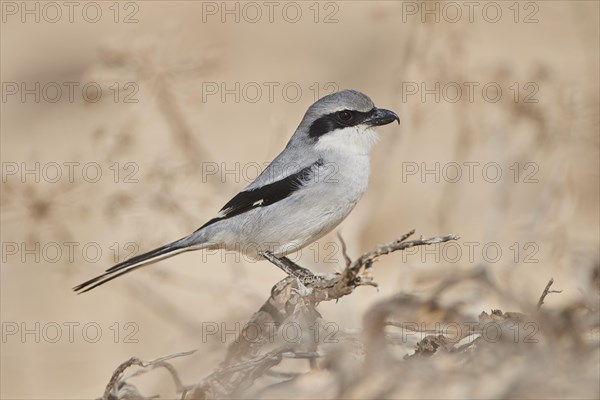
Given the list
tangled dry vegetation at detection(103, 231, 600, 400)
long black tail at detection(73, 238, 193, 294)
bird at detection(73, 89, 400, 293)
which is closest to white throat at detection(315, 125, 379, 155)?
bird at detection(73, 89, 400, 293)

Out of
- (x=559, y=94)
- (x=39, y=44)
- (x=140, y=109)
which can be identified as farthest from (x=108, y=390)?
(x=39, y=44)

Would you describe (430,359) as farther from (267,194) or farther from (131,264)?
(267,194)

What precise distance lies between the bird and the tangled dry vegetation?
1.75 m

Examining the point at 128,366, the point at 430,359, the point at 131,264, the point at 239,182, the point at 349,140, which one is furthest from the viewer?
the point at 239,182

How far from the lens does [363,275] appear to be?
235 cm

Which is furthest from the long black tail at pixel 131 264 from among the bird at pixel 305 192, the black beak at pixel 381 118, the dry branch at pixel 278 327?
the black beak at pixel 381 118

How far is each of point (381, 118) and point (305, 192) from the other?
0.60 metres

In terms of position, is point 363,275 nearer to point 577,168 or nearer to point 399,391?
point 399,391

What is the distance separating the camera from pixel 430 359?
1461mm

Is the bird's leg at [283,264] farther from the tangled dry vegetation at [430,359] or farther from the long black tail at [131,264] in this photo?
the tangled dry vegetation at [430,359]

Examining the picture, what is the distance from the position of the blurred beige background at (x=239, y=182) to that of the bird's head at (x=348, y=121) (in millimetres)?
767

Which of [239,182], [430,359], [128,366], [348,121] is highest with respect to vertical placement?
[348,121]

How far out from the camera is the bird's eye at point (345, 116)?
4305 mm

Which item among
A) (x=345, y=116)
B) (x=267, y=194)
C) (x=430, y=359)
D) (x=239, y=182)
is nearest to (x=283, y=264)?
(x=267, y=194)
